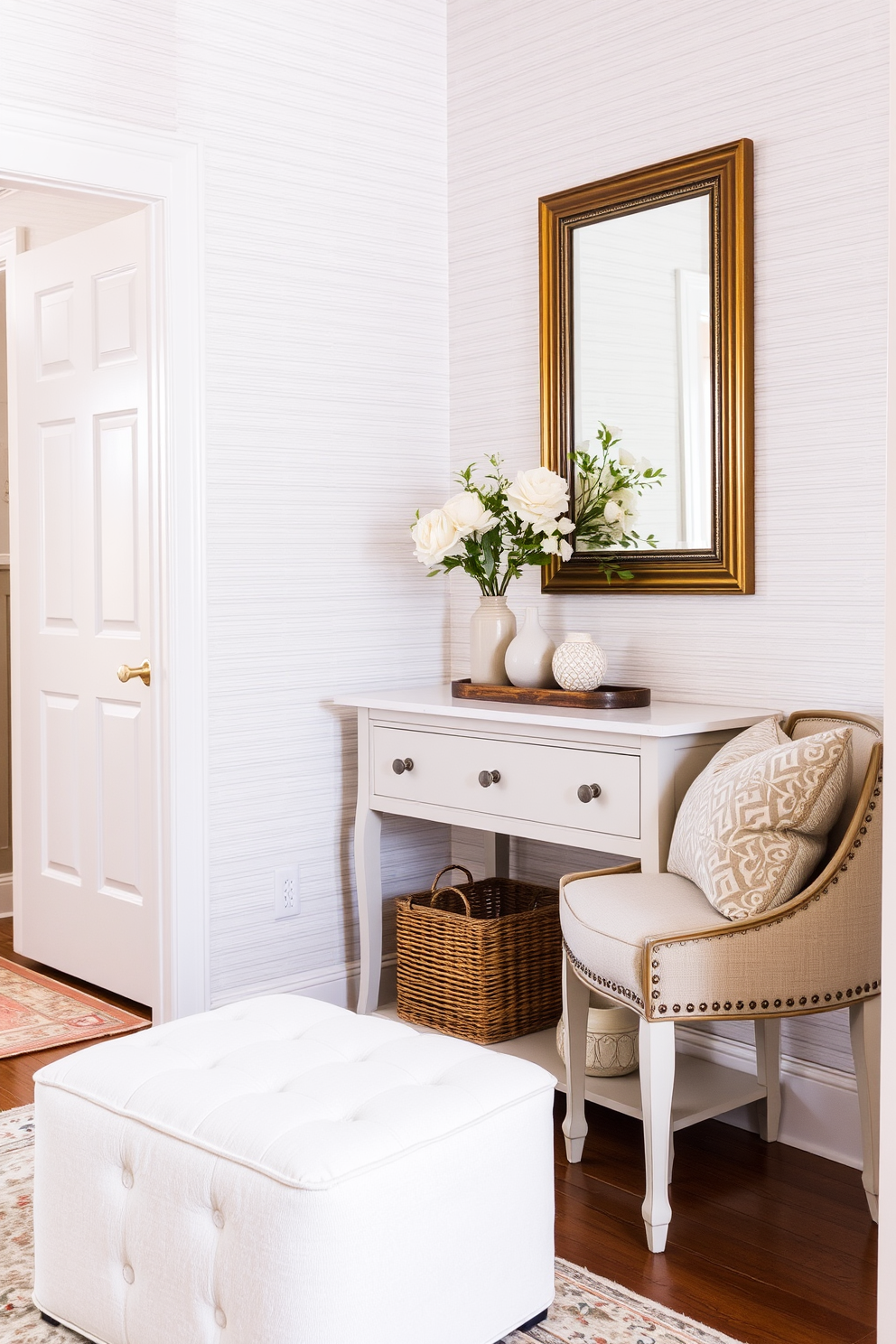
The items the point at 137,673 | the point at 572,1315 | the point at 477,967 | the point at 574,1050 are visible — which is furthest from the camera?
the point at 137,673

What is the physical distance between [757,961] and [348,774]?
59.5 inches

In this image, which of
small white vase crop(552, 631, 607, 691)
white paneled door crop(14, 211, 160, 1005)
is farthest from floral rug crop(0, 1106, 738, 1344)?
small white vase crop(552, 631, 607, 691)

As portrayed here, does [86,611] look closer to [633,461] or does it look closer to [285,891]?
[285,891]

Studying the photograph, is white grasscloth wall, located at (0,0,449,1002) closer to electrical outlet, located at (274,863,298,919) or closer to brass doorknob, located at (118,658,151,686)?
electrical outlet, located at (274,863,298,919)

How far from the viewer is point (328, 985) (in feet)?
10.9

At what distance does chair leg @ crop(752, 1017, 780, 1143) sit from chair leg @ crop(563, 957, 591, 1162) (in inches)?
14.2

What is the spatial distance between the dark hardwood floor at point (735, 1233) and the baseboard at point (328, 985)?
82cm

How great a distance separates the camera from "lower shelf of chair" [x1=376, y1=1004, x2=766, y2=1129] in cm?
243

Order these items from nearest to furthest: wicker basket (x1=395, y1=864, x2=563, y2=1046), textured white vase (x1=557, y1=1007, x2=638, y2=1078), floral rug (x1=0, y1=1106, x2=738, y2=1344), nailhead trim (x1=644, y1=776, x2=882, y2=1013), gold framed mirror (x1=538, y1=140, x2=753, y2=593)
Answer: floral rug (x1=0, y1=1106, x2=738, y2=1344), nailhead trim (x1=644, y1=776, x2=882, y2=1013), textured white vase (x1=557, y1=1007, x2=638, y2=1078), gold framed mirror (x1=538, y1=140, x2=753, y2=593), wicker basket (x1=395, y1=864, x2=563, y2=1046)

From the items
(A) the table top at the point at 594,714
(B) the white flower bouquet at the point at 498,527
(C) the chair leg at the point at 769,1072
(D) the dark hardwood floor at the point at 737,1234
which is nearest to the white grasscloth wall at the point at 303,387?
(A) the table top at the point at 594,714

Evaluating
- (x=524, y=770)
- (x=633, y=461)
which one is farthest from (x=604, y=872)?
(x=633, y=461)

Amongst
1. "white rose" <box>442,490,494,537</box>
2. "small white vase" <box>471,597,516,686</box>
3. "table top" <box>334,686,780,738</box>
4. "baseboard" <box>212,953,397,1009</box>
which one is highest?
"white rose" <box>442,490,494,537</box>

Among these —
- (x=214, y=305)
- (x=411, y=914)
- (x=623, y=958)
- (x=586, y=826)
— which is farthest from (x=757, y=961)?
(x=214, y=305)

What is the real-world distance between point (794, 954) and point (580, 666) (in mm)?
865
